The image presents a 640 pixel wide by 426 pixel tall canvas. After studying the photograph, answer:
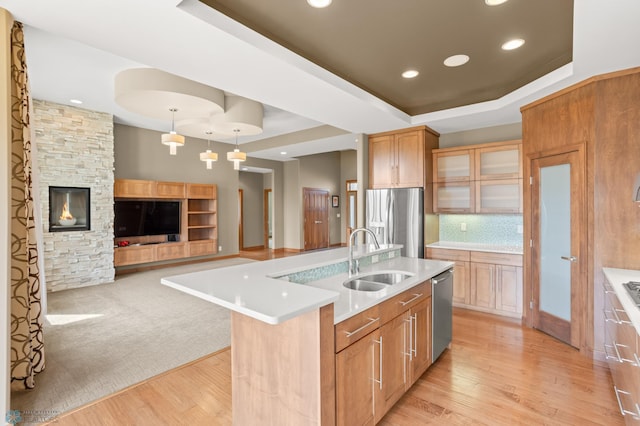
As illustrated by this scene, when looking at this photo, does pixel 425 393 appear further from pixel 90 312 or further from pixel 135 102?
pixel 135 102

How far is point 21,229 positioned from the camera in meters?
2.27

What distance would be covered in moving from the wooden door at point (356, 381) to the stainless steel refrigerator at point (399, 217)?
122 inches

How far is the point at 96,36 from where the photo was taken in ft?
7.26

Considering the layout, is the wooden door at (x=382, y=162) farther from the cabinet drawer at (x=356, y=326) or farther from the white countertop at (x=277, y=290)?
the cabinet drawer at (x=356, y=326)

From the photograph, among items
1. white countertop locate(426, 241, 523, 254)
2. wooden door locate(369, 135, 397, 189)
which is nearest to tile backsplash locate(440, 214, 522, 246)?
white countertop locate(426, 241, 523, 254)

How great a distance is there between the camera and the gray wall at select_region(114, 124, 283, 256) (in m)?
6.57

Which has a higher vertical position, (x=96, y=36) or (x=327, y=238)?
(x=96, y=36)

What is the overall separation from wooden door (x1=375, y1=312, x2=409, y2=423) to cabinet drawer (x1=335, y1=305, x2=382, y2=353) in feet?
0.42

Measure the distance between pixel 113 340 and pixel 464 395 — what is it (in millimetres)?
3374

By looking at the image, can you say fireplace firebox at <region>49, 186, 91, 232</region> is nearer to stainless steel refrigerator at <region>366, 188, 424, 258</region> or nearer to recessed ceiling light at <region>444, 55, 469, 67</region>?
stainless steel refrigerator at <region>366, 188, 424, 258</region>

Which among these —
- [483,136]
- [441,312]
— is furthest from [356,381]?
[483,136]

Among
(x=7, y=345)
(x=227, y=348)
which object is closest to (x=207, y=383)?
(x=227, y=348)

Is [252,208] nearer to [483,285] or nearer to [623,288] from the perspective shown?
[483,285]

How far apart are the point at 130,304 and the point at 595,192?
224 inches
